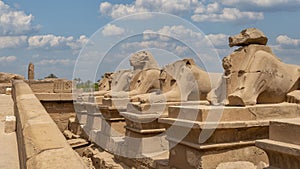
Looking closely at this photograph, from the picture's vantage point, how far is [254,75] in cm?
492

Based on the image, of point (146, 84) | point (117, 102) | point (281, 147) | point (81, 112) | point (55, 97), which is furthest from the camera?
point (55, 97)

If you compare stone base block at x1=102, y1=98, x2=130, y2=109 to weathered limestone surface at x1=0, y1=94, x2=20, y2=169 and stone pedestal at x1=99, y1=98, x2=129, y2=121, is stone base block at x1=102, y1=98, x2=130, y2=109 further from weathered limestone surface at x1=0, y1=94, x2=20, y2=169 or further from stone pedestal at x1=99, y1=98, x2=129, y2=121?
weathered limestone surface at x1=0, y1=94, x2=20, y2=169

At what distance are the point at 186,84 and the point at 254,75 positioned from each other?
1.75 meters

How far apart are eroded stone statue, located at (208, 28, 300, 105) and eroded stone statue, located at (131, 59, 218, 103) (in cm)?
97

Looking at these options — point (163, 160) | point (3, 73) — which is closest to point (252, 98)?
point (163, 160)

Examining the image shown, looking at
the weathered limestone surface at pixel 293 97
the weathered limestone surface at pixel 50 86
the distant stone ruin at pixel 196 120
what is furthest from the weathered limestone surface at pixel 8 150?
the weathered limestone surface at pixel 50 86

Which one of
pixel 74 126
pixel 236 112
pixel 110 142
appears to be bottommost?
pixel 74 126

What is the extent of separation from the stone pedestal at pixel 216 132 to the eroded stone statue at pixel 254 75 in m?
0.21

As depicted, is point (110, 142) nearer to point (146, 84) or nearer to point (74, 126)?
point (146, 84)

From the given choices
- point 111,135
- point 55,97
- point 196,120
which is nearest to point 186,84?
point 196,120

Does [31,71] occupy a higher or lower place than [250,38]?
lower

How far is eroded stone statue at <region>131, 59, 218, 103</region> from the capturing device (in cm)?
643

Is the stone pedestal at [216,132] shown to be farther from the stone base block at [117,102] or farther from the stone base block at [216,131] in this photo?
the stone base block at [117,102]

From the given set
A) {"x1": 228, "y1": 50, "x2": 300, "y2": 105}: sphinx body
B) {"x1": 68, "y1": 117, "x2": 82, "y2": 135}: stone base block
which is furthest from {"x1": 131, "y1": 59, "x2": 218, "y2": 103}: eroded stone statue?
{"x1": 68, "y1": 117, "x2": 82, "y2": 135}: stone base block
